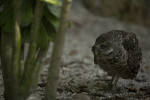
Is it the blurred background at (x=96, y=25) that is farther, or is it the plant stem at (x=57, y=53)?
the blurred background at (x=96, y=25)

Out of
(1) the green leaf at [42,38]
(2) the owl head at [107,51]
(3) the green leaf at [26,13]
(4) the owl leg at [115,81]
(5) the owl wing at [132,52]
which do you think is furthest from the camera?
(4) the owl leg at [115,81]

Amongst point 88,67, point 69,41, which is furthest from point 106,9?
point 88,67

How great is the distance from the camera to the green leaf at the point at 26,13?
3061 millimetres

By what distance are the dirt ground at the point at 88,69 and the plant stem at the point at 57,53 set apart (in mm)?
360

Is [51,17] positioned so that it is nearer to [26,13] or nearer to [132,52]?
[26,13]

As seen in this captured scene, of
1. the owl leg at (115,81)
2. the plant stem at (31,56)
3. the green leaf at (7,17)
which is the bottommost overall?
the owl leg at (115,81)

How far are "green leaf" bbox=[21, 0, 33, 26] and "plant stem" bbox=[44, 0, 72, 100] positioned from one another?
1.45 ft

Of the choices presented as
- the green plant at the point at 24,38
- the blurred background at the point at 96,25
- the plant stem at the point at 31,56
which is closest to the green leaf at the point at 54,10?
the green plant at the point at 24,38

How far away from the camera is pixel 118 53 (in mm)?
3787

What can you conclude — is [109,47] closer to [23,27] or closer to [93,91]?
[93,91]

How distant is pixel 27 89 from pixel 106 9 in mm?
7136

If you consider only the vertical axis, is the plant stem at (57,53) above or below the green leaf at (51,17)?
below

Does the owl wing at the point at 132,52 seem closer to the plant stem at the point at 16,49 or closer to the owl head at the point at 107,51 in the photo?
the owl head at the point at 107,51

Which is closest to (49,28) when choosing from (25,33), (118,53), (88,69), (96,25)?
(25,33)
